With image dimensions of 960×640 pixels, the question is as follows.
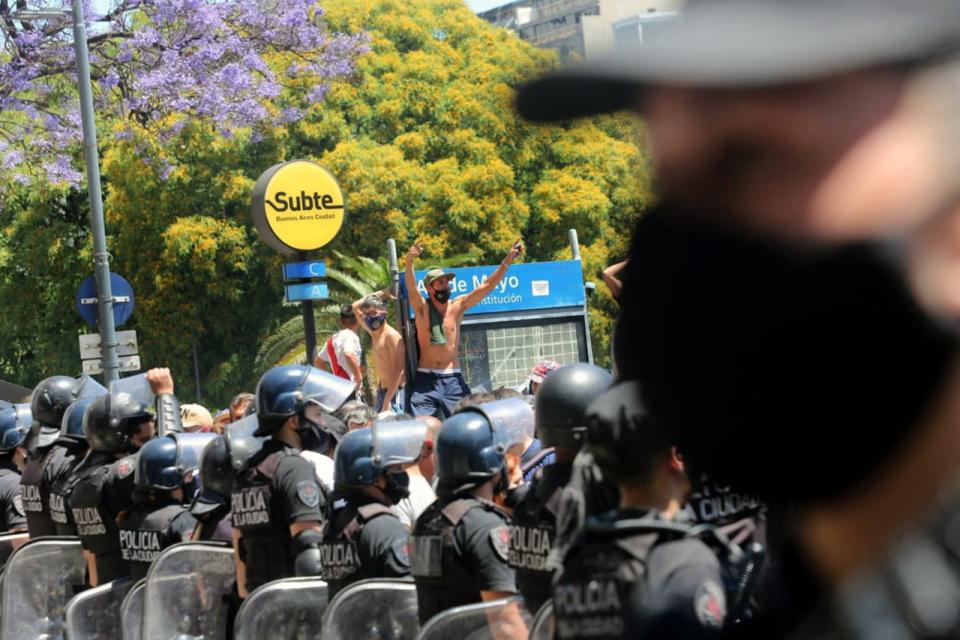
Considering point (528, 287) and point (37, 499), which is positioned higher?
point (528, 287)

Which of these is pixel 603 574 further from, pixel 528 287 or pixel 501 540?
pixel 528 287

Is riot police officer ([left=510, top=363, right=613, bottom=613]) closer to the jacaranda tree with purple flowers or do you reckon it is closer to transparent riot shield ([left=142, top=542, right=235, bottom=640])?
transparent riot shield ([left=142, top=542, right=235, bottom=640])

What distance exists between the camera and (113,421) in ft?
28.5

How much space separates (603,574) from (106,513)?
6.24 meters

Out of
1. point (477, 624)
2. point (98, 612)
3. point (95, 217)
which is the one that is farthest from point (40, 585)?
point (95, 217)

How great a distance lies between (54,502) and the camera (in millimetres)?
9195

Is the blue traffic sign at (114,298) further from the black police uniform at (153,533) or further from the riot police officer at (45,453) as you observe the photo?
the black police uniform at (153,533)

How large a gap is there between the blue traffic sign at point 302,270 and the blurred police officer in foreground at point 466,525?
20.8 ft

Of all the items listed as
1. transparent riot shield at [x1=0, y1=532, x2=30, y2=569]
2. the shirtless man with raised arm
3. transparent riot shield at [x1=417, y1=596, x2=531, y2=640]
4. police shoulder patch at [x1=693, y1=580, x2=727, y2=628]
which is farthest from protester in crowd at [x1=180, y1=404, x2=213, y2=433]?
police shoulder patch at [x1=693, y1=580, x2=727, y2=628]

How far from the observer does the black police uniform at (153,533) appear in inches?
308

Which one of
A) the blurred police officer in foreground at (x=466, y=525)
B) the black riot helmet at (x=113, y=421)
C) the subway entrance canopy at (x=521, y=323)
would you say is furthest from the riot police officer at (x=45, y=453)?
the blurred police officer in foreground at (x=466, y=525)

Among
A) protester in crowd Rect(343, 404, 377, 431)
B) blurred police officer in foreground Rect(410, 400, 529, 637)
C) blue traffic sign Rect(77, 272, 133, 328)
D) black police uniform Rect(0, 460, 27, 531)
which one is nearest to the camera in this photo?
blurred police officer in foreground Rect(410, 400, 529, 637)

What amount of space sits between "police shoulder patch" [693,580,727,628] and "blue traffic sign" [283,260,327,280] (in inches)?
385

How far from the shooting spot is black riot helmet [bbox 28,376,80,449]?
1033 centimetres
